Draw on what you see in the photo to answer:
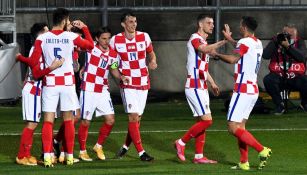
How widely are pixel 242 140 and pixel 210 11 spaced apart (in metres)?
11.8

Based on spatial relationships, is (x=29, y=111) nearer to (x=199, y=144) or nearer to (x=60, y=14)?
(x=60, y=14)

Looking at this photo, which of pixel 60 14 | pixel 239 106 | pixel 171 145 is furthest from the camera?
pixel 171 145

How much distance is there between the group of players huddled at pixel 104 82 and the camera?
17.0 meters

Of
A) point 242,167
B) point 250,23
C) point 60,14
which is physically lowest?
point 242,167

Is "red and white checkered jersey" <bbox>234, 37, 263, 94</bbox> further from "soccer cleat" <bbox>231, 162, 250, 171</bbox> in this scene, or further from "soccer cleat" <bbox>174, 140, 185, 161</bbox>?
"soccer cleat" <bbox>174, 140, 185, 161</bbox>

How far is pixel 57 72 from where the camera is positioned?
56.1 feet

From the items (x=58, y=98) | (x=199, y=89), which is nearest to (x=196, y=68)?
(x=199, y=89)

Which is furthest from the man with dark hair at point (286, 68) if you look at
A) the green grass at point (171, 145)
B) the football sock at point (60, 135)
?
the football sock at point (60, 135)

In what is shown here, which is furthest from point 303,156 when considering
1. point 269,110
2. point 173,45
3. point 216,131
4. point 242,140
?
point 173,45

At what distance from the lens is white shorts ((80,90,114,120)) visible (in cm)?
1847

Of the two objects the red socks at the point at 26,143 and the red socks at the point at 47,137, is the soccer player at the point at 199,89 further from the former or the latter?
the red socks at the point at 26,143

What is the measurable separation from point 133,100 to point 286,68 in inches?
300

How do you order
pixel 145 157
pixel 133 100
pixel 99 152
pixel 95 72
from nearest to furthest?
pixel 145 157 → pixel 133 100 → pixel 99 152 → pixel 95 72

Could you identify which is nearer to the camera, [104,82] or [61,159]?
[61,159]
